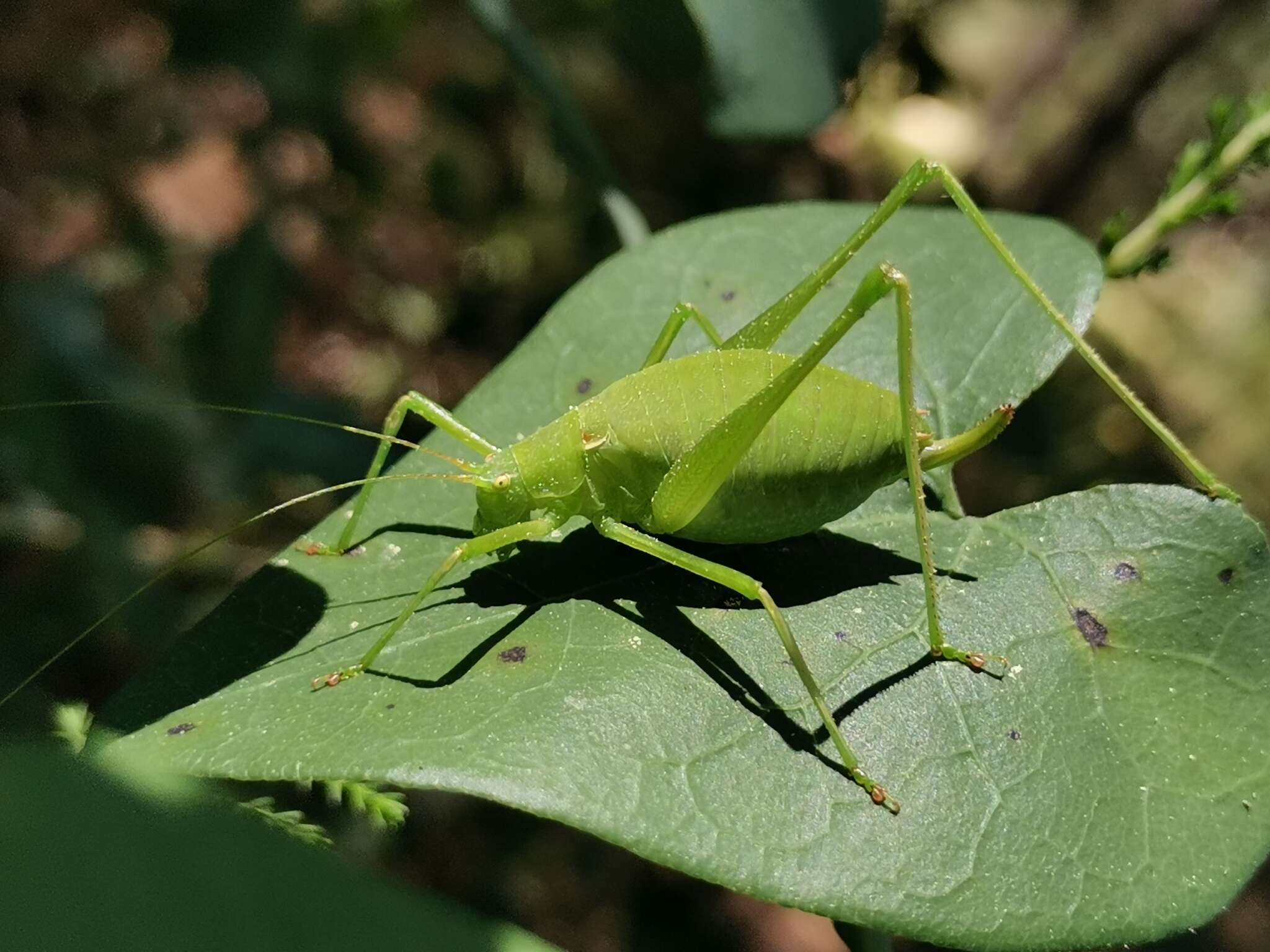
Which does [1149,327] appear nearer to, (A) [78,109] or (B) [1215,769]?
(B) [1215,769]

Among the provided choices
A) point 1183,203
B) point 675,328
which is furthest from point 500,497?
point 1183,203

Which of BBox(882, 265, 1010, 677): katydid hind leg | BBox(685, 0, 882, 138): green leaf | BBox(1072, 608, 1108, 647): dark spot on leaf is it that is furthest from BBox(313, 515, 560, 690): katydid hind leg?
BBox(685, 0, 882, 138): green leaf

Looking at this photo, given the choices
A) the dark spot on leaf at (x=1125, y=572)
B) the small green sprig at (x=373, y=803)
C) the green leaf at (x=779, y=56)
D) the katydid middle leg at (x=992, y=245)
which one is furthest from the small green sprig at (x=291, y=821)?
the green leaf at (x=779, y=56)

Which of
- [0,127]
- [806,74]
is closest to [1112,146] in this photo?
[806,74]

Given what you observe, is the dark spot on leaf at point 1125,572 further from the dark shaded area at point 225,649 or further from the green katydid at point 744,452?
the dark shaded area at point 225,649

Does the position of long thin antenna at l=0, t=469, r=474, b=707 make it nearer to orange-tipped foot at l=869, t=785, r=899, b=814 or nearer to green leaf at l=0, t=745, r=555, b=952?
Answer: green leaf at l=0, t=745, r=555, b=952

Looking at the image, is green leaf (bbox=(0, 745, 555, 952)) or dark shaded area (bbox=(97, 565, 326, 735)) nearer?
green leaf (bbox=(0, 745, 555, 952))

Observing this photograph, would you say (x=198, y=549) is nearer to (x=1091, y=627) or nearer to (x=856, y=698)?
(x=856, y=698)

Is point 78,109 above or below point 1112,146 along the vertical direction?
below
